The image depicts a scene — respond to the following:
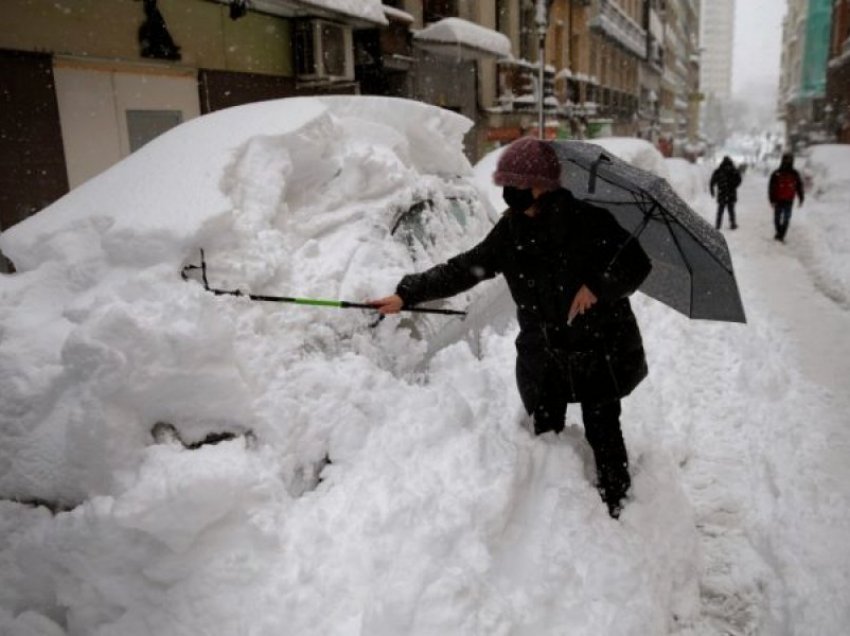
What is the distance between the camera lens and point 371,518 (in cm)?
251

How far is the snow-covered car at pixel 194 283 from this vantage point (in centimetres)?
237

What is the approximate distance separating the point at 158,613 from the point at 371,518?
777 mm

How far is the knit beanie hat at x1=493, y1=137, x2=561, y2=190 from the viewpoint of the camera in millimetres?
2740

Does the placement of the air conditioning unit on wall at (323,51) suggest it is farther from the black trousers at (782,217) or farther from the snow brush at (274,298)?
the snow brush at (274,298)

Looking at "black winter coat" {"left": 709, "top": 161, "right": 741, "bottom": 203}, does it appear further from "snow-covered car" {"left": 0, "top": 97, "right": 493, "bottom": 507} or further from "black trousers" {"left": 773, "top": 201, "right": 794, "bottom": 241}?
"snow-covered car" {"left": 0, "top": 97, "right": 493, "bottom": 507}

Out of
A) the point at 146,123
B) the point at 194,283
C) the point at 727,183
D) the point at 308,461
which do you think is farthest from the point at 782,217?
the point at 194,283

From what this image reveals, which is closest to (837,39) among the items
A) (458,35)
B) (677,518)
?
(458,35)

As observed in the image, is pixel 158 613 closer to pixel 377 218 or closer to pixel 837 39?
pixel 377 218

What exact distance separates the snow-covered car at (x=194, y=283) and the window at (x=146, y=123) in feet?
20.5

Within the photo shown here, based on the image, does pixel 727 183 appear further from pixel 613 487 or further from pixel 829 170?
pixel 613 487

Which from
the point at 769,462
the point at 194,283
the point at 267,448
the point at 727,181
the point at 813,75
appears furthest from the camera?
the point at 813,75

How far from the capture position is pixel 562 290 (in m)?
2.90

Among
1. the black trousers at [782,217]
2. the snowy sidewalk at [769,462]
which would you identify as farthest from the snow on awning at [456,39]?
the snowy sidewalk at [769,462]

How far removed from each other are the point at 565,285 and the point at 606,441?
816 millimetres
